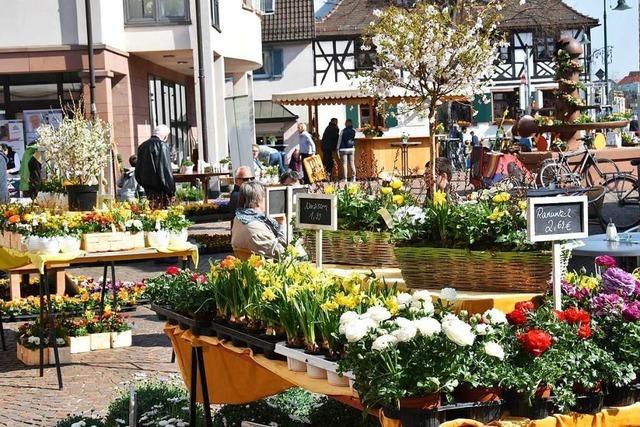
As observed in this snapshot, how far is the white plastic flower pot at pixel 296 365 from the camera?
489 centimetres

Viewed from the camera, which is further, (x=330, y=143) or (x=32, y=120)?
(x=330, y=143)

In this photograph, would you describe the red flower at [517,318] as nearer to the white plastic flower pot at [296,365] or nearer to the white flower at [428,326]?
the white flower at [428,326]

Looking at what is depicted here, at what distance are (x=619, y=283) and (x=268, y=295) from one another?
1470 millimetres

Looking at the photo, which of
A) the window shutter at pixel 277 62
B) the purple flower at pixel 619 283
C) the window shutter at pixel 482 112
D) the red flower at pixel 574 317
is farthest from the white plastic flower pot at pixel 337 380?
the window shutter at pixel 482 112

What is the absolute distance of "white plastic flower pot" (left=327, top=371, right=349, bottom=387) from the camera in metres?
4.53

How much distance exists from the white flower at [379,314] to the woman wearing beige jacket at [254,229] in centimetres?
469

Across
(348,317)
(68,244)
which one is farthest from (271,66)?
(348,317)

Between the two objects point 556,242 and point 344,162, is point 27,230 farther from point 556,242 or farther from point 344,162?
point 344,162

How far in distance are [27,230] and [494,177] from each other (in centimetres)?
1480

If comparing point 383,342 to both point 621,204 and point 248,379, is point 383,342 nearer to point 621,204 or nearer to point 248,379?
point 248,379

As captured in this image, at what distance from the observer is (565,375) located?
4.21m

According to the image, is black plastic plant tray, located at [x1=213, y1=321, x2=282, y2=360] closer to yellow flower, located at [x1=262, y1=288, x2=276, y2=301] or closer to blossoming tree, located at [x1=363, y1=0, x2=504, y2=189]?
yellow flower, located at [x1=262, y1=288, x2=276, y2=301]

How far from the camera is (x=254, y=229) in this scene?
9.10m

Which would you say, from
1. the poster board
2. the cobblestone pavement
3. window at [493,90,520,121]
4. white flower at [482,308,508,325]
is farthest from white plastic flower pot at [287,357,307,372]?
window at [493,90,520,121]
